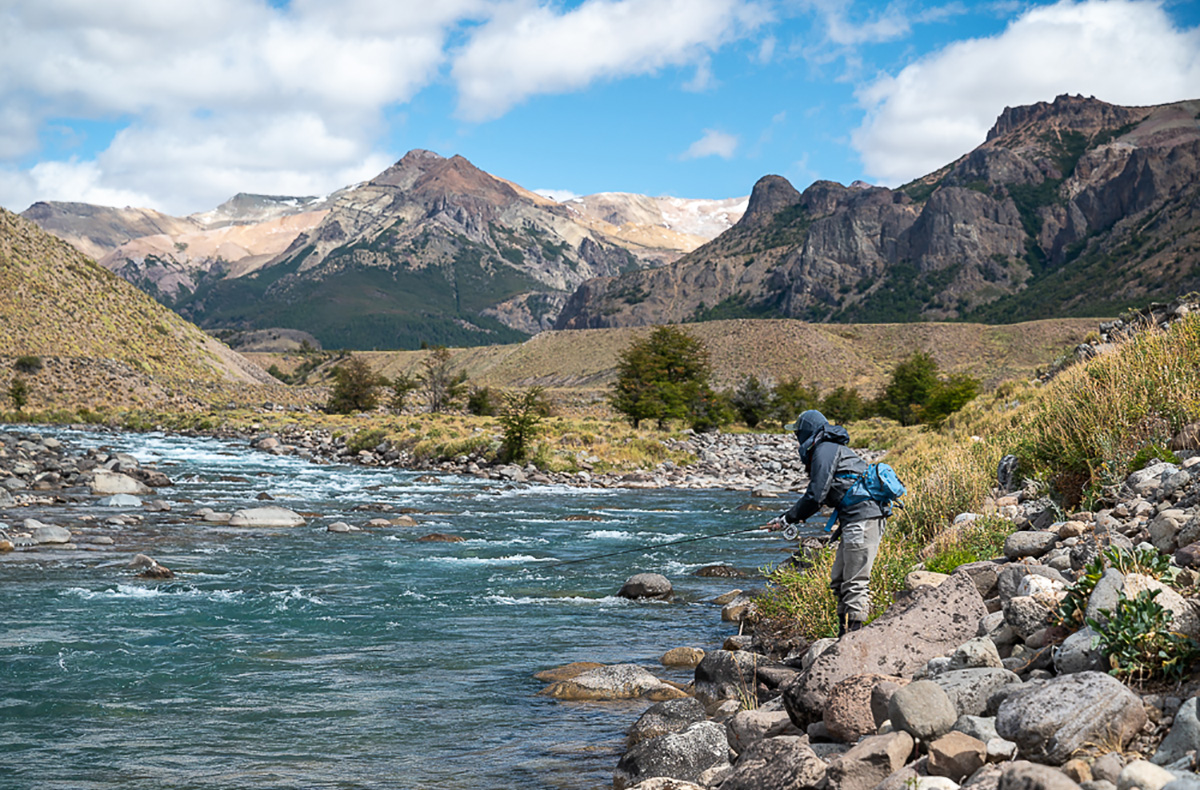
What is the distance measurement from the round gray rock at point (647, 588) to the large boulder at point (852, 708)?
27.1 ft

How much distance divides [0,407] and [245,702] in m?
57.3

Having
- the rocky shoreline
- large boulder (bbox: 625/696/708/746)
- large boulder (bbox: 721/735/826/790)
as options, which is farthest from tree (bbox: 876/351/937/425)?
large boulder (bbox: 721/735/826/790)

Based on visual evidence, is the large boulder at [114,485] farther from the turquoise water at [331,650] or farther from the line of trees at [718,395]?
the line of trees at [718,395]

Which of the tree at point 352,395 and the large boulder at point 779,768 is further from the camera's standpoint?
the tree at point 352,395

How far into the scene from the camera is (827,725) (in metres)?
5.95

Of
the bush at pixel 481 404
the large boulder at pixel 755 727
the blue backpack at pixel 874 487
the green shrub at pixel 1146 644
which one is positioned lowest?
the large boulder at pixel 755 727

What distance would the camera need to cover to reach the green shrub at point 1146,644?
4668mm

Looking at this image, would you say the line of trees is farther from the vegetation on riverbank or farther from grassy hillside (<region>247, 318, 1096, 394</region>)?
the vegetation on riverbank

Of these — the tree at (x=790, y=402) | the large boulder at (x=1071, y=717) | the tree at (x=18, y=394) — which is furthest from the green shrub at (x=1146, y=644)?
the tree at (x=18, y=394)

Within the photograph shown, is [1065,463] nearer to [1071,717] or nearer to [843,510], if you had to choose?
[843,510]

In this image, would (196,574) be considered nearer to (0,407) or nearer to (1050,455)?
(1050,455)

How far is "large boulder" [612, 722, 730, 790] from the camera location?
683 cm


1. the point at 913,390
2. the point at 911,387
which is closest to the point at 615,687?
the point at 913,390

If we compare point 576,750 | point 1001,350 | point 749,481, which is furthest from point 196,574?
point 1001,350
